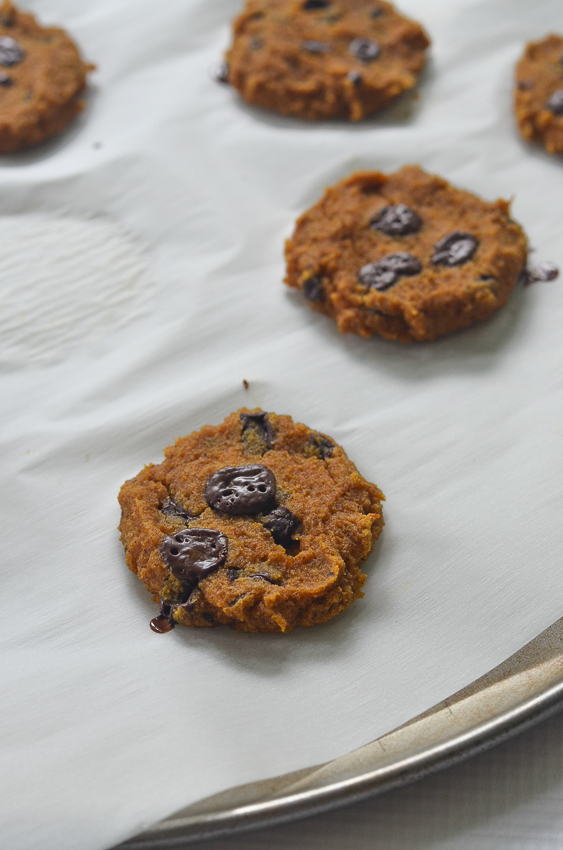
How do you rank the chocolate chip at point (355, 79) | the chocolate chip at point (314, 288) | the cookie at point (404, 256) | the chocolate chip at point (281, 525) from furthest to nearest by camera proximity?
the chocolate chip at point (355, 79) → the chocolate chip at point (314, 288) → the cookie at point (404, 256) → the chocolate chip at point (281, 525)

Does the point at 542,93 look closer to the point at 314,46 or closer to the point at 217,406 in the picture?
the point at 314,46

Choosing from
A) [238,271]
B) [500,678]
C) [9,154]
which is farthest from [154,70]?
[500,678]

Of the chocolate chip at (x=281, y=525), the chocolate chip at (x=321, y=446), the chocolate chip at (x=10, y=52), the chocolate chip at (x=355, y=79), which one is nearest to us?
the chocolate chip at (x=281, y=525)

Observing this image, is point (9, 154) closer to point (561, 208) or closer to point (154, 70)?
point (154, 70)

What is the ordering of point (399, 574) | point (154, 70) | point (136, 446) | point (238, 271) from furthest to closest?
point (154, 70)
point (238, 271)
point (136, 446)
point (399, 574)

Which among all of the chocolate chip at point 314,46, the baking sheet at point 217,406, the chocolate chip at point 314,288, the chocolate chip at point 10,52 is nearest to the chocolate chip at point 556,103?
the baking sheet at point 217,406

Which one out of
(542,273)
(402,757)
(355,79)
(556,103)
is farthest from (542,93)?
(402,757)

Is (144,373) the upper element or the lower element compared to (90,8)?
lower

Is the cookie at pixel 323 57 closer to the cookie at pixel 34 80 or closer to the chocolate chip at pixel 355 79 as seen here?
the chocolate chip at pixel 355 79
